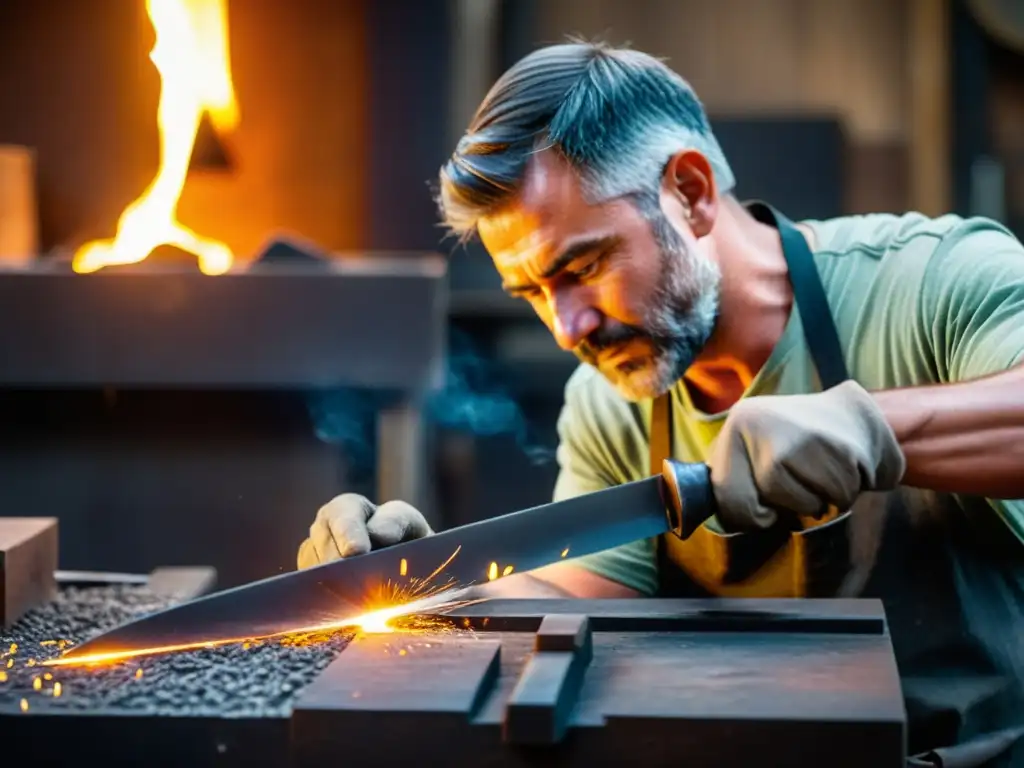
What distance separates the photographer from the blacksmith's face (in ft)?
5.74

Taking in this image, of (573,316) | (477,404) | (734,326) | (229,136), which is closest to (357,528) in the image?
(573,316)

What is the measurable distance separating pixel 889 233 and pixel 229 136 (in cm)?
295

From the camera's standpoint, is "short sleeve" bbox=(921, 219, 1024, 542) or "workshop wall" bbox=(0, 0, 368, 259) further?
"workshop wall" bbox=(0, 0, 368, 259)

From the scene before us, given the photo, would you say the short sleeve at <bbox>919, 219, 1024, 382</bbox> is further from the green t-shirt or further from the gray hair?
the gray hair

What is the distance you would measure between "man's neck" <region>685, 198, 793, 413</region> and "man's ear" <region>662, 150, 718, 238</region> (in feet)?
0.17

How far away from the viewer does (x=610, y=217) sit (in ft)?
5.79

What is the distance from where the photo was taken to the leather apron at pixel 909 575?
1.65 m

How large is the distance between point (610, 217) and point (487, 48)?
103 inches

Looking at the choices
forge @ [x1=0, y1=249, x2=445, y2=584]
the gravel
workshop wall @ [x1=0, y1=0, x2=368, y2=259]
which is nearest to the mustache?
the gravel

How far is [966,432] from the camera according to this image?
4.86ft

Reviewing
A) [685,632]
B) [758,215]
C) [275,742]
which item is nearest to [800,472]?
[685,632]

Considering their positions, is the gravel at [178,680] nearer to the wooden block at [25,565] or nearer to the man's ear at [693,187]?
the wooden block at [25,565]

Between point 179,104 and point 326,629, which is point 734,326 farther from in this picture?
point 179,104

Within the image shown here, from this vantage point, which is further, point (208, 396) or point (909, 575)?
point (208, 396)
